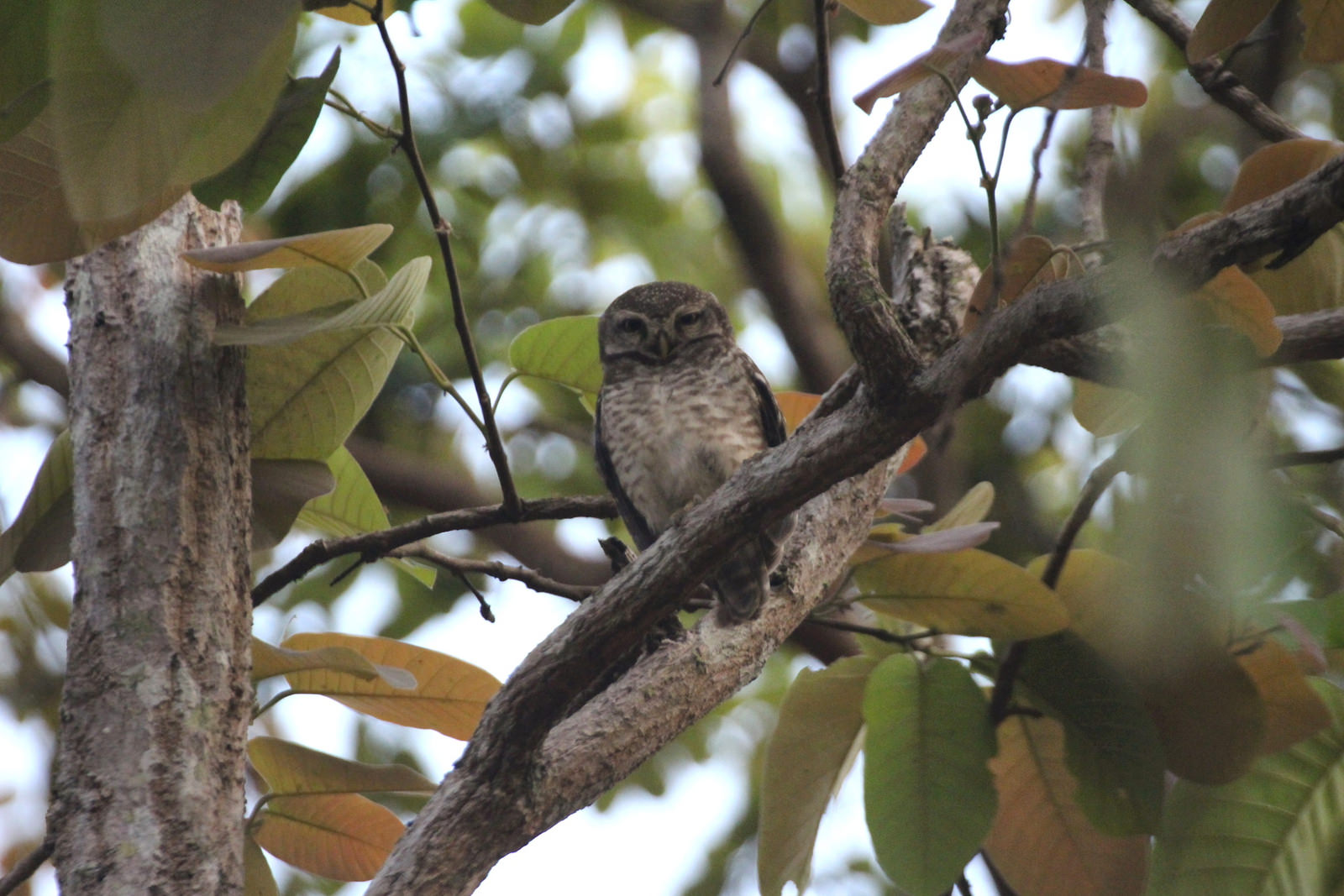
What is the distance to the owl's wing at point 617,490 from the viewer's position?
381 centimetres

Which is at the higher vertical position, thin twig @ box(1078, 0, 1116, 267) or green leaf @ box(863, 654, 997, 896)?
thin twig @ box(1078, 0, 1116, 267)

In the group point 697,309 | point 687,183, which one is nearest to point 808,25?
point 687,183

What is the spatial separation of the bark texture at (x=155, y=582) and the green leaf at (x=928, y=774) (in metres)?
0.96

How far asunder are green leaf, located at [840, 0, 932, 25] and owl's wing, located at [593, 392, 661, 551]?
82.9 inches

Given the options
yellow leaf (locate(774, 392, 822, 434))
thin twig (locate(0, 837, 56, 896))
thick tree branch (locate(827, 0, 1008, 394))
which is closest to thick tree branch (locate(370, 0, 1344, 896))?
thick tree branch (locate(827, 0, 1008, 394))

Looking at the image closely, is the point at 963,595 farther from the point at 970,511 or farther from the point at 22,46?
the point at 22,46

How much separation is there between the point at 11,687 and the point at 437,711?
2328 millimetres

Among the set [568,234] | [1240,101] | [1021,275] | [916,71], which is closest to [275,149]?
[916,71]

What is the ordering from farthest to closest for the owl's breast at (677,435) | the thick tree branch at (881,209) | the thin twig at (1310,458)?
1. the owl's breast at (677,435)
2. the thick tree branch at (881,209)
3. the thin twig at (1310,458)

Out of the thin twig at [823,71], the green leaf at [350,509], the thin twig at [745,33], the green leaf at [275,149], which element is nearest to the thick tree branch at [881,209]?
the thin twig at [823,71]

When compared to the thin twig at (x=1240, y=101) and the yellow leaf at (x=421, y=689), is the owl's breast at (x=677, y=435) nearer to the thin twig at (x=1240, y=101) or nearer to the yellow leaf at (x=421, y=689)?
the yellow leaf at (x=421, y=689)

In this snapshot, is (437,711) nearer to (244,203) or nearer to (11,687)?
(244,203)

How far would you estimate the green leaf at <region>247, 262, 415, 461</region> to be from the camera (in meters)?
2.14

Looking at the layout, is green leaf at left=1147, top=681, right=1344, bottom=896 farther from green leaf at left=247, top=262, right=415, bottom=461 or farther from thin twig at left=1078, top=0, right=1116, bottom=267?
green leaf at left=247, top=262, right=415, bottom=461
